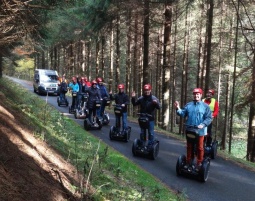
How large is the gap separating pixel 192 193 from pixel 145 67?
1155cm

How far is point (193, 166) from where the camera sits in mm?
8227

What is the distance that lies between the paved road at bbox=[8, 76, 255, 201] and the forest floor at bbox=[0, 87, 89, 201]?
2.96 metres

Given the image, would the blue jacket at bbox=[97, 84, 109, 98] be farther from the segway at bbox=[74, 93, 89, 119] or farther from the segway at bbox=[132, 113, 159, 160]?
the segway at bbox=[132, 113, 159, 160]

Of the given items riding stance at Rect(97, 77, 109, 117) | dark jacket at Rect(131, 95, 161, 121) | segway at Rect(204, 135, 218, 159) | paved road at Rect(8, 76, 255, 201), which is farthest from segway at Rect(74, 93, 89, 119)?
segway at Rect(204, 135, 218, 159)

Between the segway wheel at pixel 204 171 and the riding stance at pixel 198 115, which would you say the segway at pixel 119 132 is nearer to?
the riding stance at pixel 198 115

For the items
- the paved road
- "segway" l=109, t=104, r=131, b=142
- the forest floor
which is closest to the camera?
the forest floor

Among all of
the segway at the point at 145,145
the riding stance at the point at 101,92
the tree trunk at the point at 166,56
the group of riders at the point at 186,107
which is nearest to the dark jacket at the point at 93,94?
the group of riders at the point at 186,107

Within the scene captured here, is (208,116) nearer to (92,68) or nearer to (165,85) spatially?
(165,85)

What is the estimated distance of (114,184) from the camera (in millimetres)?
6285

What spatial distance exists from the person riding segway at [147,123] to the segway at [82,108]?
23.0 feet

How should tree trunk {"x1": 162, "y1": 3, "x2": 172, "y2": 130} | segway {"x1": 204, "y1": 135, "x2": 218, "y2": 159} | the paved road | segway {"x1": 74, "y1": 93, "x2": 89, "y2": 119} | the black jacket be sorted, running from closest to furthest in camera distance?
the paved road
segway {"x1": 204, "y1": 135, "x2": 218, "y2": 159}
the black jacket
tree trunk {"x1": 162, "y1": 3, "x2": 172, "y2": 130}
segway {"x1": 74, "y1": 93, "x2": 89, "y2": 119}

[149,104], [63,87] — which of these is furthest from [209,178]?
[63,87]

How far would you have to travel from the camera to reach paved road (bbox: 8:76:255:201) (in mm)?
7461

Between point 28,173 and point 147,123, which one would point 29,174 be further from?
point 147,123
